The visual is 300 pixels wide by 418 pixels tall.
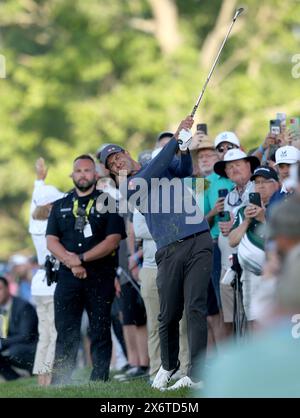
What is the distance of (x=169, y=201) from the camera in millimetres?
10648

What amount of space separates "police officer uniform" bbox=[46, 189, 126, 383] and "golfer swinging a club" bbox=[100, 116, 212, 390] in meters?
1.50

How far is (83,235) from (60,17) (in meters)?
20.9

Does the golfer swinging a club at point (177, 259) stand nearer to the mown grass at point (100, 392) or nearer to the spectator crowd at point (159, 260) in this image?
the spectator crowd at point (159, 260)

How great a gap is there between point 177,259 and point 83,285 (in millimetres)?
1988

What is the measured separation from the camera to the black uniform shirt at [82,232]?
1223cm

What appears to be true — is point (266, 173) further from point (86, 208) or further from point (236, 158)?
point (86, 208)

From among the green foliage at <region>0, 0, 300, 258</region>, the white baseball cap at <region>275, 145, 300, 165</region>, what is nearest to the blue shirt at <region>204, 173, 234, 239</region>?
the white baseball cap at <region>275, 145, 300, 165</region>

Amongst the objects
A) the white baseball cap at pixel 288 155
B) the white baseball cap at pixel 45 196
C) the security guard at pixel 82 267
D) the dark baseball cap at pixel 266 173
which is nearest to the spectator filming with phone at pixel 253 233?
the dark baseball cap at pixel 266 173

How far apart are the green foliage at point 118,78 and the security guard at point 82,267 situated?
52.7ft

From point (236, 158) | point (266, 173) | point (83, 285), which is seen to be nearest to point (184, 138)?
point (266, 173)

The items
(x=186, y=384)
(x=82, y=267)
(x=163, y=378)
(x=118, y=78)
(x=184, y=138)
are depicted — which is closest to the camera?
(x=186, y=384)

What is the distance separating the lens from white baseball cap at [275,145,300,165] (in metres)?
10.9

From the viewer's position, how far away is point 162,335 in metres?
10.8

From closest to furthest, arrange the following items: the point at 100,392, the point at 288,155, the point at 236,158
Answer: the point at 100,392, the point at 288,155, the point at 236,158
